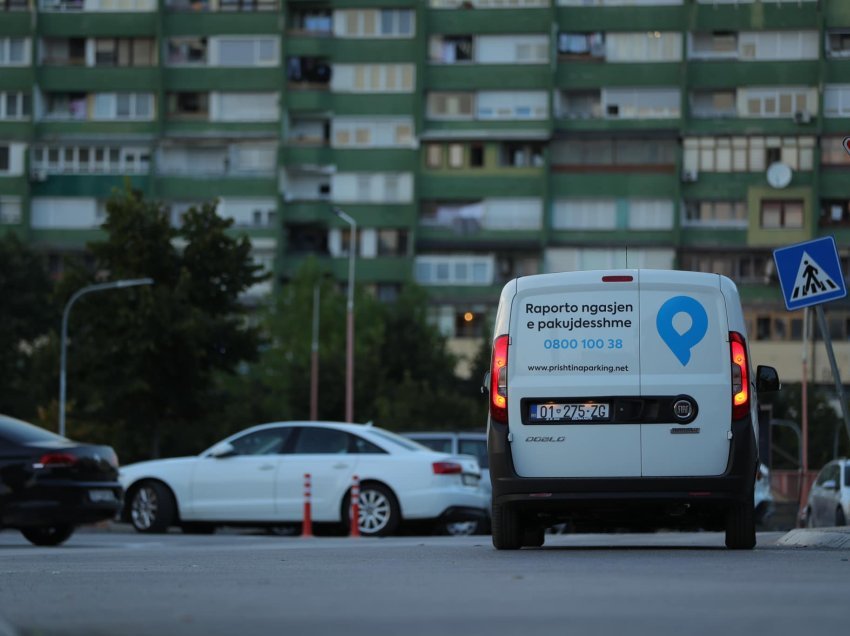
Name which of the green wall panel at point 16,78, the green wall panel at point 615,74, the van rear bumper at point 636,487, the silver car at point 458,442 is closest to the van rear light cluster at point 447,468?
the silver car at point 458,442

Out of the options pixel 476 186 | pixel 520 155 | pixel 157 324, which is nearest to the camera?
pixel 157 324

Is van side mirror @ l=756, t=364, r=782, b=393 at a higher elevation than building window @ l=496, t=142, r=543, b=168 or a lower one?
lower

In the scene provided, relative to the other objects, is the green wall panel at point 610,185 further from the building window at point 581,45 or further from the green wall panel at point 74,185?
the green wall panel at point 74,185

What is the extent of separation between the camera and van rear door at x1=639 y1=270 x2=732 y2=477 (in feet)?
49.6

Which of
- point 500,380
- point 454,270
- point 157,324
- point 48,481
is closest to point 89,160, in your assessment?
point 454,270

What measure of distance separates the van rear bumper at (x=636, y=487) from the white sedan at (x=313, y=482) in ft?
34.5

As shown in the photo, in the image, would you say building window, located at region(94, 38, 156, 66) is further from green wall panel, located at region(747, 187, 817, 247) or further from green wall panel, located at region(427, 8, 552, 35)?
green wall panel, located at region(747, 187, 817, 247)

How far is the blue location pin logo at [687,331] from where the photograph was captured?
1511cm

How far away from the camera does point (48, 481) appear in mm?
20719

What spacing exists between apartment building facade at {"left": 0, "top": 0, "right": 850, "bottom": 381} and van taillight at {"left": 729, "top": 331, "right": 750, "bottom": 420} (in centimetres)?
7557

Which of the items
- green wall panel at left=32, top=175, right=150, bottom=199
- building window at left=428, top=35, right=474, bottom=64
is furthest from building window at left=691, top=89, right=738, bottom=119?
green wall panel at left=32, top=175, right=150, bottom=199

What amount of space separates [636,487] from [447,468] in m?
11.0

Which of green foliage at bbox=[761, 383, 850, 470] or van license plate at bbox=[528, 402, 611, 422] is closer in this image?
van license plate at bbox=[528, 402, 611, 422]

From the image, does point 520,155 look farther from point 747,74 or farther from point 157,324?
point 157,324
